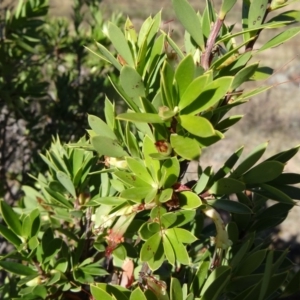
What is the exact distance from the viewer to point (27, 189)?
1034 mm

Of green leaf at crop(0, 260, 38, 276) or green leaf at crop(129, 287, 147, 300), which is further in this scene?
green leaf at crop(0, 260, 38, 276)

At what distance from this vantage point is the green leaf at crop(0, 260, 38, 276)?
0.74m

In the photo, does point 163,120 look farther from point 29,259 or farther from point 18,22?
point 18,22

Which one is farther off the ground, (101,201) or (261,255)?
(101,201)

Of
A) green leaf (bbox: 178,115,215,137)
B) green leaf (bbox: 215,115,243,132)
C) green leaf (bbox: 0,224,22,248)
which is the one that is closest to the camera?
green leaf (bbox: 178,115,215,137)

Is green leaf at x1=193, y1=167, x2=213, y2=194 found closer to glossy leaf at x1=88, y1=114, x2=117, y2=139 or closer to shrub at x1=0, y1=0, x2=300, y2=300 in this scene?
shrub at x1=0, y1=0, x2=300, y2=300

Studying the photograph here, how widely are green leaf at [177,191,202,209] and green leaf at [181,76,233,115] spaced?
4.3 inches

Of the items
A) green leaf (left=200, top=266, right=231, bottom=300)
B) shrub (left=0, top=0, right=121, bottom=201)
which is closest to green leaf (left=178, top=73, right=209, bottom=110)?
green leaf (left=200, top=266, right=231, bottom=300)

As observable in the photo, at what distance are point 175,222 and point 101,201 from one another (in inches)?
4.2

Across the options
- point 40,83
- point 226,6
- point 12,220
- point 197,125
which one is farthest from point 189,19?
point 40,83

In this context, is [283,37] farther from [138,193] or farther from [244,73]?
[138,193]

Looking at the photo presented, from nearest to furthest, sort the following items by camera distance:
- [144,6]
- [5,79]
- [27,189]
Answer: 1. [27,189]
2. [5,79]
3. [144,6]

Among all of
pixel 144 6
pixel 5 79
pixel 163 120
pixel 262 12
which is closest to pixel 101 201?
pixel 163 120

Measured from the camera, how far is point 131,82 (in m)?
0.60
